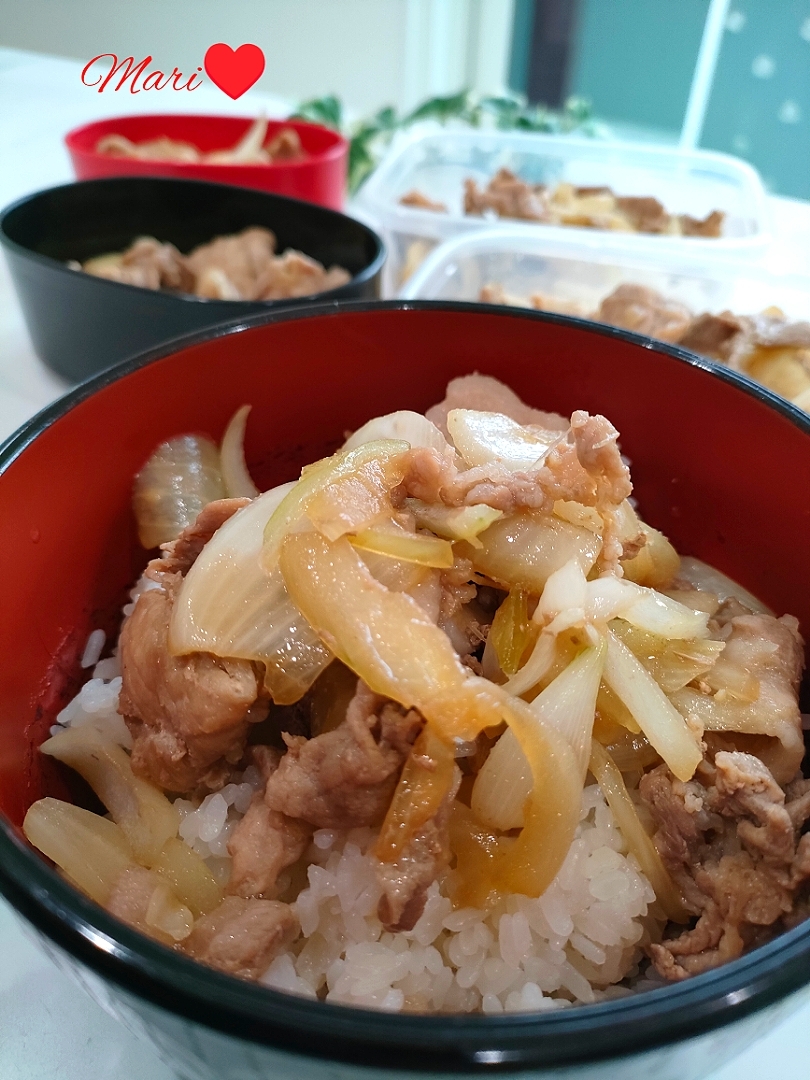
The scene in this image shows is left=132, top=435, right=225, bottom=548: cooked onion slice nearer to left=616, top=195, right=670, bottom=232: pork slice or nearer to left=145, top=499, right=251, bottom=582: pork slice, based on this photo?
left=145, top=499, right=251, bottom=582: pork slice

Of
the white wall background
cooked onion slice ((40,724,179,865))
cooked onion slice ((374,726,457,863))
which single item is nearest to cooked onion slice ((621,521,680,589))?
cooked onion slice ((374,726,457,863))

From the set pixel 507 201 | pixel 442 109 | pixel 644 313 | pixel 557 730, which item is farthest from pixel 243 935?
pixel 442 109

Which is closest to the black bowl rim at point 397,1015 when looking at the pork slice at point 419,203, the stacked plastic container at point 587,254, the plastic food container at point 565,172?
the stacked plastic container at point 587,254

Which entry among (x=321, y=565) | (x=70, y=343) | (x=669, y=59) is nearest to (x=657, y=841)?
(x=321, y=565)

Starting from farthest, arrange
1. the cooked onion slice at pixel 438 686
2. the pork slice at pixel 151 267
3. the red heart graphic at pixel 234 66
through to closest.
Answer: the red heart graphic at pixel 234 66
the pork slice at pixel 151 267
the cooked onion slice at pixel 438 686

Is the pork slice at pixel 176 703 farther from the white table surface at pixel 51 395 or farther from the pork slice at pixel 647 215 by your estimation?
the pork slice at pixel 647 215

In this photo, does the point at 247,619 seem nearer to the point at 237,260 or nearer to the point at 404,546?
the point at 404,546

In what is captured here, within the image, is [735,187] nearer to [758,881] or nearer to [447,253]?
[447,253]
